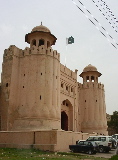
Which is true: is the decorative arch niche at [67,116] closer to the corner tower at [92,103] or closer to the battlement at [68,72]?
the corner tower at [92,103]

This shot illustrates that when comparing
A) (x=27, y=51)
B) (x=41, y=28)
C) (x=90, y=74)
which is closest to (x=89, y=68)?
(x=90, y=74)

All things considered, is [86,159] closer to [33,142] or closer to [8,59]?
A: [33,142]

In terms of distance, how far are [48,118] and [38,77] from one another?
4.40 meters

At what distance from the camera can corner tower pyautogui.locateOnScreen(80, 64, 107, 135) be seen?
32156mm

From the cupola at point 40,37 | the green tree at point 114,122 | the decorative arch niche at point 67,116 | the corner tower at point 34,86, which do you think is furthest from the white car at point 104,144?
the green tree at point 114,122

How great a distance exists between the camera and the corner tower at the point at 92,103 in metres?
32.2

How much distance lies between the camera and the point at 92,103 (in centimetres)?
3319

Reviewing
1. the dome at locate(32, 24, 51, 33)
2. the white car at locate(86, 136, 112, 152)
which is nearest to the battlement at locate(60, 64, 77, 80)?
the dome at locate(32, 24, 51, 33)

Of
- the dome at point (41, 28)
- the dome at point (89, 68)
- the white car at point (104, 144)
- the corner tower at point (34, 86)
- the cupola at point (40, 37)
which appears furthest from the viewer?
the dome at point (89, 68)

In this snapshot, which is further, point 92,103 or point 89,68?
point 89,68

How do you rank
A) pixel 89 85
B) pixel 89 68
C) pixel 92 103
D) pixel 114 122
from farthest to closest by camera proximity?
pixel 114 122, pixel 89 68, pixel 89 85, pixel 92 103

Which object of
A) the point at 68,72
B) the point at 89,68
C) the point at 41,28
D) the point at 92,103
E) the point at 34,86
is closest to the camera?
the point at 34,86

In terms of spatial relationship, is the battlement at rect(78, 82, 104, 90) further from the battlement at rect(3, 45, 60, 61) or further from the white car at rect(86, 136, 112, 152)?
the white car at rect(86, 136, 112, 152)

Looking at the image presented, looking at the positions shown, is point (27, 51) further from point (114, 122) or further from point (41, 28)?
point (114, 122)
